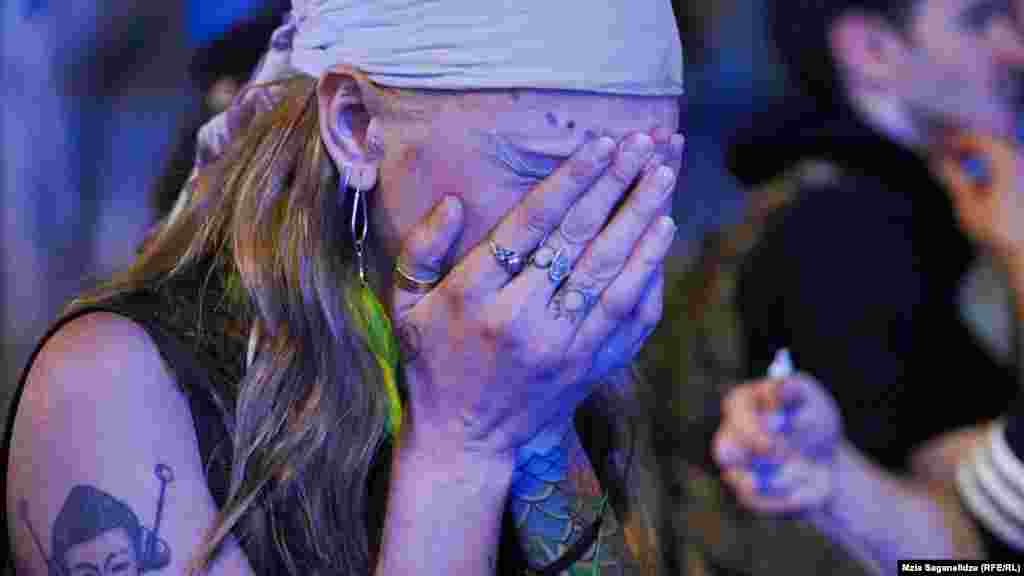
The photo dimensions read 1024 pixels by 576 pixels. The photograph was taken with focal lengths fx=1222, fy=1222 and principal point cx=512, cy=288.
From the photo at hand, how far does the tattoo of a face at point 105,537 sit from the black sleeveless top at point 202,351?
77 mm

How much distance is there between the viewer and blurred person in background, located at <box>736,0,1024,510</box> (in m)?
1.85

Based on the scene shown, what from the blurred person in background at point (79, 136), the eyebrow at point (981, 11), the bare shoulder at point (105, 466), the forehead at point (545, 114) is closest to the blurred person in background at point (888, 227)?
the eyebrow at point (981, 11)

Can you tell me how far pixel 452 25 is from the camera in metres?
1.15

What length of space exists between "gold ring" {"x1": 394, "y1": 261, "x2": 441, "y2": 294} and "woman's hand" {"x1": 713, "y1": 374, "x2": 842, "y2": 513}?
0.92 meters

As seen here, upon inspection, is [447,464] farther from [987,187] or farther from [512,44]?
Answer: [987,187]

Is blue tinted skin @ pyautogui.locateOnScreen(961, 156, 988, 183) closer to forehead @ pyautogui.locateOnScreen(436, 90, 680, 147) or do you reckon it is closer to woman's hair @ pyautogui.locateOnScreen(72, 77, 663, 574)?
forehead @ pyautogui.locateOnScreen(436, 90, 680, 147)

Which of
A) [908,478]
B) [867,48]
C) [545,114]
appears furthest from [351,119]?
[908,478]

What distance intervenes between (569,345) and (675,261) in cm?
91

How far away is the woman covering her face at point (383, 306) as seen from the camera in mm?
1140

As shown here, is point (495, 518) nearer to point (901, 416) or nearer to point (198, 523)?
point (198, 523)

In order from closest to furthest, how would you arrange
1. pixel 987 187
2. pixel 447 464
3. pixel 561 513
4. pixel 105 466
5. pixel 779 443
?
pixel 105 466 → pixel 447 464 → pixel 561 513 → pixel 987 187 → pixel 779 443

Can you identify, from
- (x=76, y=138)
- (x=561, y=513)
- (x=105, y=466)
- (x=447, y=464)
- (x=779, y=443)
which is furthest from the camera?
(x=76, y=138)

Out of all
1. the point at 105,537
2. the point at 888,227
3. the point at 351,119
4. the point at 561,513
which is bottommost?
the point at 888,227

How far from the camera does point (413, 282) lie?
1.21 meters
